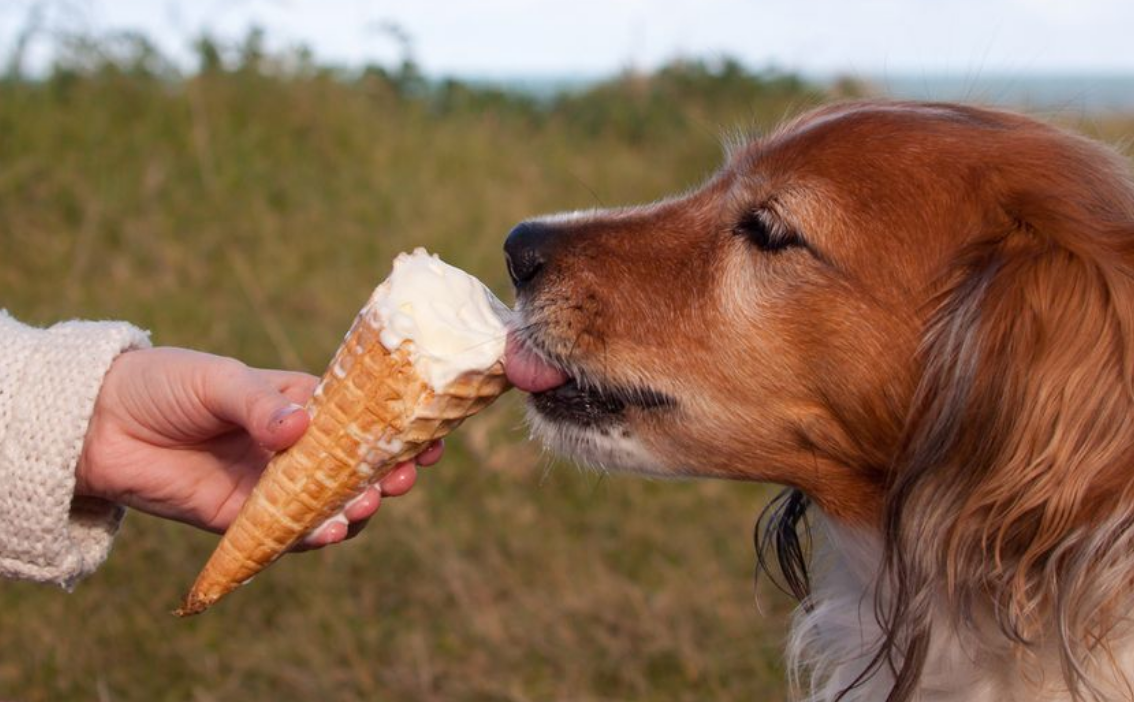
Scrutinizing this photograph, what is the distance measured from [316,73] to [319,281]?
6.62 ft

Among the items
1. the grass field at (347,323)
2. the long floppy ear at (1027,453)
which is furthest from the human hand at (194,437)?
the grass field at (347,323)

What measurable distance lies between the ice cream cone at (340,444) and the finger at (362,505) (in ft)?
0.16

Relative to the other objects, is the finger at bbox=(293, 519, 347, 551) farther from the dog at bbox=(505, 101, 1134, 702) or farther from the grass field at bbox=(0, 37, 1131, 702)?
the grass field at bbox=(0, 37, 1131, 702)

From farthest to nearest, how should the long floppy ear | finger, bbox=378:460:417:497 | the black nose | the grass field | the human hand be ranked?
the grass field
the black nose
finger, bbox=378:460:417:497
the human hand
the long floppy ear

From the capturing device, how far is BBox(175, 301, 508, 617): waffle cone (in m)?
2.47

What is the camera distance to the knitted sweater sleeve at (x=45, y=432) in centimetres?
253

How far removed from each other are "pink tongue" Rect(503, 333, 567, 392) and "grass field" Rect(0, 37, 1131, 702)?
3.14ft

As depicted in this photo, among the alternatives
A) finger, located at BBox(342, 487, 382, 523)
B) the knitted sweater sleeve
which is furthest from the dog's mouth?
the knitted sweater sleeve

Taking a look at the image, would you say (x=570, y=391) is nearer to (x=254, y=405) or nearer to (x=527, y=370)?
(x=527, y=370)

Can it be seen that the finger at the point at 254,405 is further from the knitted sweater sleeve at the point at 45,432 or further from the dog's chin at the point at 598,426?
the dog's chin at the point at 598,426

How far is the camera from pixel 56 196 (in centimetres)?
678

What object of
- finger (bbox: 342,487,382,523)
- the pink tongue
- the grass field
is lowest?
the grass field

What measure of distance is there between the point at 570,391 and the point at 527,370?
3.9 inches

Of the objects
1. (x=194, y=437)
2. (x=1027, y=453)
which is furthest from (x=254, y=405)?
(x=1027, y=453)
